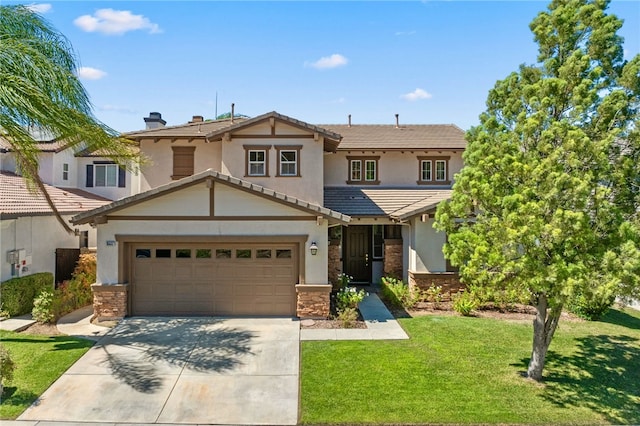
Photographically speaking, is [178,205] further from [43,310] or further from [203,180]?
[43,310]

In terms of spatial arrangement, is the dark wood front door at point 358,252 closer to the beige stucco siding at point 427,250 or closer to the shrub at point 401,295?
the shrub at point 401,295

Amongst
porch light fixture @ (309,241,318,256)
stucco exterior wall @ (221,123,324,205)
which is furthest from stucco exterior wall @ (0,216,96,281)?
porch light fixture @ (309,241,318,256)

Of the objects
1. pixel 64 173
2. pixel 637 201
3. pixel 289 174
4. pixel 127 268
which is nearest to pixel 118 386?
pixel 127 268

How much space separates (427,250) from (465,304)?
2423mm

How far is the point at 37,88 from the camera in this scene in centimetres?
850

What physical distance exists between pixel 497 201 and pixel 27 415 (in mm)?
9457

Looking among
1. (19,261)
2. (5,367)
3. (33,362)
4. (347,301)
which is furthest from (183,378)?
(19,261)

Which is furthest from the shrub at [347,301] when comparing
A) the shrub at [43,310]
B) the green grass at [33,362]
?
the shrub at [43,310]

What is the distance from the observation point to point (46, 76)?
8.77 m

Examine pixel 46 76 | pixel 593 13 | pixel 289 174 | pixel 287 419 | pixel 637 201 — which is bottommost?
pixel 287 419

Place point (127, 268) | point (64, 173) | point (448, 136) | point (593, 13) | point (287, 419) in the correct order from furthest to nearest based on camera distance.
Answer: point (64, 173) → point (448, 136) → point (127, 268) → point (593, 13) → point (287, 419)

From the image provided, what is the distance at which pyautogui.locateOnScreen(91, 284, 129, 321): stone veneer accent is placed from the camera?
40.7 ft

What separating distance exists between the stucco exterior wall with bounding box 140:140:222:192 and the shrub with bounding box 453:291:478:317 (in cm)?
1071

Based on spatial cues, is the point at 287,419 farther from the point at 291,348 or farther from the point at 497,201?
the point at 497,201
